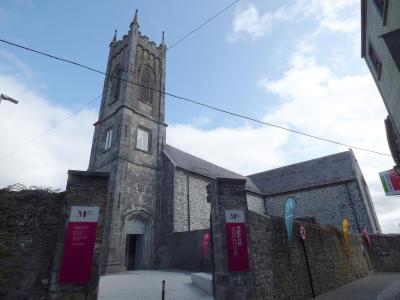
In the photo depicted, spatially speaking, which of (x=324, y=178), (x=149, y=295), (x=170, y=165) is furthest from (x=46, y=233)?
(x=324, y=178)

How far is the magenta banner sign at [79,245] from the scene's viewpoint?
4.43 meters

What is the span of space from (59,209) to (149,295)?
4023 millimetres

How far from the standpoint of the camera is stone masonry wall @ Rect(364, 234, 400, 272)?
1730 cm

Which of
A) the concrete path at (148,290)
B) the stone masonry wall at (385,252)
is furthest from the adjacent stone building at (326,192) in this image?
the concrete path at (148,290)

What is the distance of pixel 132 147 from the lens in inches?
646

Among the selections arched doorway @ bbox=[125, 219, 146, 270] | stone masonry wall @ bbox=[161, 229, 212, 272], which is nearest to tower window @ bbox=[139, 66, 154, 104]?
arched doorway @ bbox=[125, 219, 146, 270]

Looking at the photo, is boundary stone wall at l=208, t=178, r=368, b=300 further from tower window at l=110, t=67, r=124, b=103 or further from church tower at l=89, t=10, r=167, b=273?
tower window at l=110, t=67, r=124, b=103

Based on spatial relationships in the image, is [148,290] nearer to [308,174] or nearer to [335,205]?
[335,205]

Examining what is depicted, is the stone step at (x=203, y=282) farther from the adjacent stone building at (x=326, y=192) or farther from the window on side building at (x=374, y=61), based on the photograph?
the adjacent stone building at (x=326, y=192)

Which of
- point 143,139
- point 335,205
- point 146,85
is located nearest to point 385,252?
point 335,205

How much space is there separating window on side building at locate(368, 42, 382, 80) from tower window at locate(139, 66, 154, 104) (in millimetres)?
14890

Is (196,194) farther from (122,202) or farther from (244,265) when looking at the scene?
(244,265)

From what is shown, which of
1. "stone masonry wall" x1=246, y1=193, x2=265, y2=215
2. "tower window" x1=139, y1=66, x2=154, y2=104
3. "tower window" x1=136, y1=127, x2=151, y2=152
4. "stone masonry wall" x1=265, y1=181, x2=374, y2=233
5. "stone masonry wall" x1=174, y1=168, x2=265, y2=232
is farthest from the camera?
"stone masonry wall" x1=246, y1=193, x2=265, y2=215

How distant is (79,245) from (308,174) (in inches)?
929
